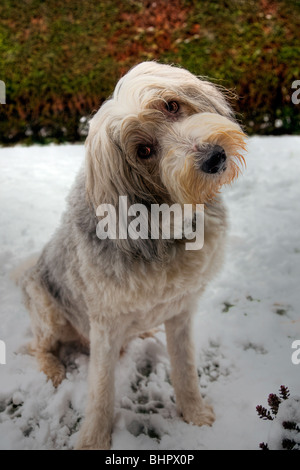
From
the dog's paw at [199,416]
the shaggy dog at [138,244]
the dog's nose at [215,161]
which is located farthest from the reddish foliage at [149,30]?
the dog's paw at [199,416]

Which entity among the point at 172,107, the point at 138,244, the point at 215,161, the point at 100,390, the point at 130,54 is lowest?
the point at 100,390

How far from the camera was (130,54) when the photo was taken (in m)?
6.04

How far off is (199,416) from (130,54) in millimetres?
5104

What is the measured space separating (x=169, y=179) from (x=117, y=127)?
0.31 metres

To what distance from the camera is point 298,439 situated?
84.4 inches

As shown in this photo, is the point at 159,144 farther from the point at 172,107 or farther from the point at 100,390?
the point at 100,390

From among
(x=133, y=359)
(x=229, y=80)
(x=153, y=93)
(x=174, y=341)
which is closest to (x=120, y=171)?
(x=153, y=93)

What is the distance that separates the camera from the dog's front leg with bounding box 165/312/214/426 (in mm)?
2492

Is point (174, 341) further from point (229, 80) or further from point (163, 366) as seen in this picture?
point (229, 80)

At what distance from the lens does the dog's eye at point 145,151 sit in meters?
1.81

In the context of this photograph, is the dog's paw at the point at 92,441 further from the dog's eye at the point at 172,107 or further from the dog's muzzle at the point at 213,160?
the dog's eye at the point at 172,107

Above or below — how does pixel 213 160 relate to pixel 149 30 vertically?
below

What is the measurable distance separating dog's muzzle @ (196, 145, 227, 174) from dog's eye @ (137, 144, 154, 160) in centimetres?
23

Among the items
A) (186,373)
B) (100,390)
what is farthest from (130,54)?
(100,390)
